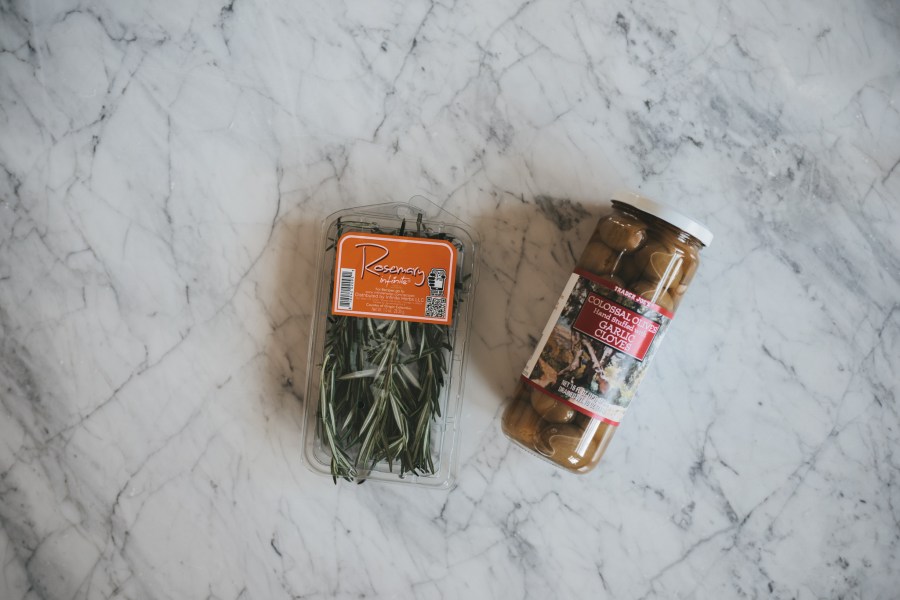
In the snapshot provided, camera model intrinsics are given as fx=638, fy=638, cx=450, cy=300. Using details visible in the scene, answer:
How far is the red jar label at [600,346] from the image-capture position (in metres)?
0.85

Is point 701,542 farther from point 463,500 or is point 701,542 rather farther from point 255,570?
point 255,570

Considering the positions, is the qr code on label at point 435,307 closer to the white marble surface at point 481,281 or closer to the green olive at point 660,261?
the white marble surface at point 481,281

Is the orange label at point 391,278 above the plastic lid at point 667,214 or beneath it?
beneath

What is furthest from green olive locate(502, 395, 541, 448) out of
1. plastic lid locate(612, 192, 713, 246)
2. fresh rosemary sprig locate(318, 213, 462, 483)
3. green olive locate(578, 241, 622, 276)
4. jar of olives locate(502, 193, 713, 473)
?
plastic lid locate(612, 192, 713, 246)

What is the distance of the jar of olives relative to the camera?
0.85 meters

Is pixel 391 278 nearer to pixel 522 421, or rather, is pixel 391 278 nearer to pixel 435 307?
pixel 435 307

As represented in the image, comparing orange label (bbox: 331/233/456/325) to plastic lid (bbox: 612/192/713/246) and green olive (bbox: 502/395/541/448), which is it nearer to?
green olive (bbox: 502/395/541/448)

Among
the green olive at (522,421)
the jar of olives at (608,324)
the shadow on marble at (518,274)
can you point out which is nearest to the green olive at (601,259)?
the jar of olives at (608,324)

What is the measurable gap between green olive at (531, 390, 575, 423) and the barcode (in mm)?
295

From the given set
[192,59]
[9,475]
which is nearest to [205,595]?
[9,475]

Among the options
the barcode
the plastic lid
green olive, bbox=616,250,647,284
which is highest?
the plastic lid

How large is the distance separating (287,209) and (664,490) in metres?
0.74

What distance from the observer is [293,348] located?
1.00 m

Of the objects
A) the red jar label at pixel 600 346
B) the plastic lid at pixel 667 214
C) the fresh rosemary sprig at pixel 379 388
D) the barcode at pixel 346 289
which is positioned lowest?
the fresh rosemary sprig at pixel 379 388
